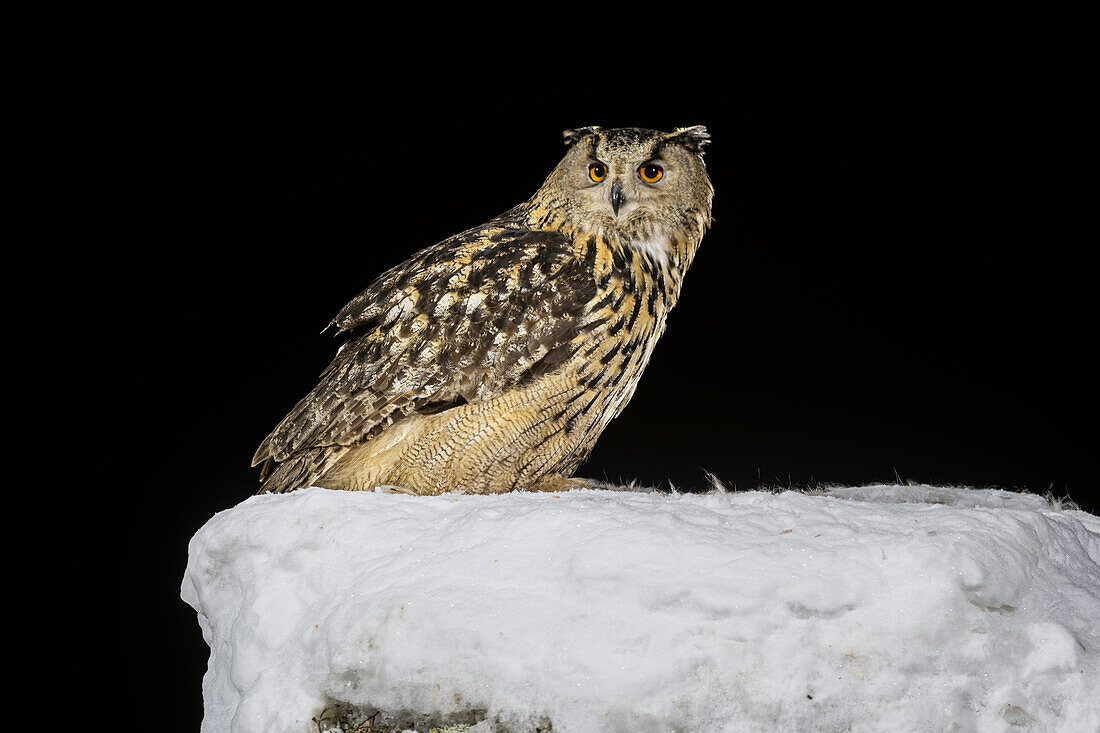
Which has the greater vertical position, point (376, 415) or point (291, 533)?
point (376, 415)

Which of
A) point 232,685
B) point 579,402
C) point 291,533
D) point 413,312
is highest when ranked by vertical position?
point 413,312

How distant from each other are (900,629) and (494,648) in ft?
2.01

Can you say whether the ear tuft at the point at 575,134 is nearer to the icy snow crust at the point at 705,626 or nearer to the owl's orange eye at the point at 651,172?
the owl's orange eye at the point at 651,172

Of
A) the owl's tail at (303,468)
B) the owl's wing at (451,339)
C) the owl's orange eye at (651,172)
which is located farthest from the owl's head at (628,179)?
the owl's tail at (303,468)

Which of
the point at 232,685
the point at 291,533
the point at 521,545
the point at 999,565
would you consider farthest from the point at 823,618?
the point at 232,685

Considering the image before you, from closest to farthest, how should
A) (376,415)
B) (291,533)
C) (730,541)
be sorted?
(730,541), (291,533), (376,415)

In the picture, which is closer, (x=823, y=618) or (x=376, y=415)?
(x=823, y=618)

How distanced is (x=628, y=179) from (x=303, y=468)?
0.99 metres

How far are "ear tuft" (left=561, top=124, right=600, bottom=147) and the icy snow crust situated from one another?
0.96 metres

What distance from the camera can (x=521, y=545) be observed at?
1.49 m

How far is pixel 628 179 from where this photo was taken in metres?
2.03

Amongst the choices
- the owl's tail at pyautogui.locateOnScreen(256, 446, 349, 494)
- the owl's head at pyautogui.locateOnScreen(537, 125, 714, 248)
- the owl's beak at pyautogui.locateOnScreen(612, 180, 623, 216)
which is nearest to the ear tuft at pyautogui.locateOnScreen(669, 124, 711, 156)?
the owl's head at pyautogui.locateOnScreen(537, 125, 714, 248)

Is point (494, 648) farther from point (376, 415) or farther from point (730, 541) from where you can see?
point (376, 415)

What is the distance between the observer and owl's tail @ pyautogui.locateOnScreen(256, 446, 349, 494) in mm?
1961
